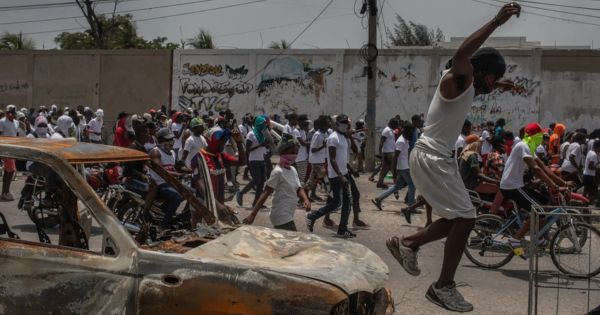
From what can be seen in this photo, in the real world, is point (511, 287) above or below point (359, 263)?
below

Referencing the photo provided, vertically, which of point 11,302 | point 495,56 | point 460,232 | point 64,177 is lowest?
point 11,302

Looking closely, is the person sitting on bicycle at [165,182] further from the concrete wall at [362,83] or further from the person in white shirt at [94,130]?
the concrete wall at [362,83]

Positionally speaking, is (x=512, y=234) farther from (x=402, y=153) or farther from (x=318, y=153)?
(x=318, y=153)

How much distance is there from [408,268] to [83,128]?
17.5 m

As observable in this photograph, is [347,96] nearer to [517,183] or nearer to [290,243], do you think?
[517,183]

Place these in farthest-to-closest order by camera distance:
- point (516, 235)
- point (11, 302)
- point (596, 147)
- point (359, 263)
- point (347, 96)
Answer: point (347, 96) < point (596, 147) < point (516, 235) < point (359, 263) < point (11, 302)

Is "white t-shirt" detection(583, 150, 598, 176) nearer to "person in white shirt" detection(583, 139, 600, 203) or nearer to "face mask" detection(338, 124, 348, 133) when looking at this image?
"person in white shirt" detection(583, 139, 600, 203)

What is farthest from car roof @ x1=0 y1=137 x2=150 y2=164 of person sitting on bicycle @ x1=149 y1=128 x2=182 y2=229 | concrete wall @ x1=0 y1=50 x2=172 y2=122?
concrete wall @ x1=0 y1=50 x2=172 y2=122

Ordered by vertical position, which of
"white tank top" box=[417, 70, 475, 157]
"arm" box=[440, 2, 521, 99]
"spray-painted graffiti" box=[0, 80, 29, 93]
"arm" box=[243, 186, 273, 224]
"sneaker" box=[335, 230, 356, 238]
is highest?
"spray-painted graffiti" box=[0, 80, 29, 93]

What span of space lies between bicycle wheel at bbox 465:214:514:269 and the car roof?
5.21 metres

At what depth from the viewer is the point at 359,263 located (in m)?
4.38

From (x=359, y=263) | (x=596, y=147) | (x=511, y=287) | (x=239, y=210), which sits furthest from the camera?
(x=596, y=147)

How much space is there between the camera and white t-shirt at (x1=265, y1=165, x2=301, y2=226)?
316 inches

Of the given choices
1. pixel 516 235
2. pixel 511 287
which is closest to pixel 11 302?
pixel 511 287
